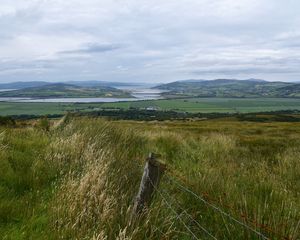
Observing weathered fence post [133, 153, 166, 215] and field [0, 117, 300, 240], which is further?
weathered fence post [133, 153, 166, 215]

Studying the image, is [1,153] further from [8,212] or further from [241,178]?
[241,178]

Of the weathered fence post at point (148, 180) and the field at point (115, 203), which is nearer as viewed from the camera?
the field at point (115, 203)

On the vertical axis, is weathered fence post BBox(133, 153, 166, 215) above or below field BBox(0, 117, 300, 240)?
above

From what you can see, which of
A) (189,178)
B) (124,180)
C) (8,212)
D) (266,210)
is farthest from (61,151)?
(266,210)

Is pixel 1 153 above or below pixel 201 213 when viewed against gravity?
above

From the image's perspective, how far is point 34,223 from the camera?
4.79 metres

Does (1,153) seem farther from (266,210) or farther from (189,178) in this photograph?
(266,210)

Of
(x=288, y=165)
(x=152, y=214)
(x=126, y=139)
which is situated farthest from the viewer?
(x=126, y=139)

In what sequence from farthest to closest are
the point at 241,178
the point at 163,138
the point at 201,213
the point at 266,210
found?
the point at 163,138 → the point at 241,178 → the point at 201,213 → the point at 266,210

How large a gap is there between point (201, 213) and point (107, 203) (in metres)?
1.58

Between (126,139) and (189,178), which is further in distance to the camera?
(126,139)

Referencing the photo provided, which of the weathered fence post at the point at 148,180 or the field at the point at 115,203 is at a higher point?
A: the weathered fence post at the point at 148,180

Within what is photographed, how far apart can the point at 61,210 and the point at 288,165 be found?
6.84m

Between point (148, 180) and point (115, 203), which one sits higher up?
point (148, 180)
